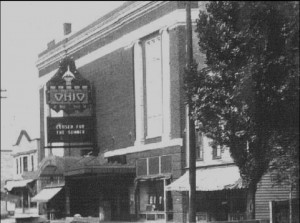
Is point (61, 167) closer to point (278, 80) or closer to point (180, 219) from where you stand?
point (180, 219)

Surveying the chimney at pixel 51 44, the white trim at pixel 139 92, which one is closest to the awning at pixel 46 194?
the chimney at pixel 51 44

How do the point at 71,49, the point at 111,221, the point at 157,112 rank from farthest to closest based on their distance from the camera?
the point at 71,49
the point at 111,221
the point at 157,112

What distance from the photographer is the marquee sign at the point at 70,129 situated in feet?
131

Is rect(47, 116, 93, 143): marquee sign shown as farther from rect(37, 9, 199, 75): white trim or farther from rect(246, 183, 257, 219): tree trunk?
rect(246, 183, 257, 219): tree trunk

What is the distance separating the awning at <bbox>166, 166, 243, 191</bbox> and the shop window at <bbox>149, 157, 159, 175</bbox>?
2.73 m

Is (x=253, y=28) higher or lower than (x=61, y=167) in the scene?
higher

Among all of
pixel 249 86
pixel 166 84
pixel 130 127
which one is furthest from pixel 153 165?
pixel 249 86

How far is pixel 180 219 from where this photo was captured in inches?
1235

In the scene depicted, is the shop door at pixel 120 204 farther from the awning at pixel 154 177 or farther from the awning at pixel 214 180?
the awning at pixel 214 180

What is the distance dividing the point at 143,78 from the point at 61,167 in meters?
8.44

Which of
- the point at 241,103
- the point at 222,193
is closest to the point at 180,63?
the point at 222,193

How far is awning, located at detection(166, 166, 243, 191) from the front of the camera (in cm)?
2687

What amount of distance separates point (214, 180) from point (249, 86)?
11.3 metres

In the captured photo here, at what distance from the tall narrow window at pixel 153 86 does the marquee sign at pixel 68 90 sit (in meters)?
5.92
